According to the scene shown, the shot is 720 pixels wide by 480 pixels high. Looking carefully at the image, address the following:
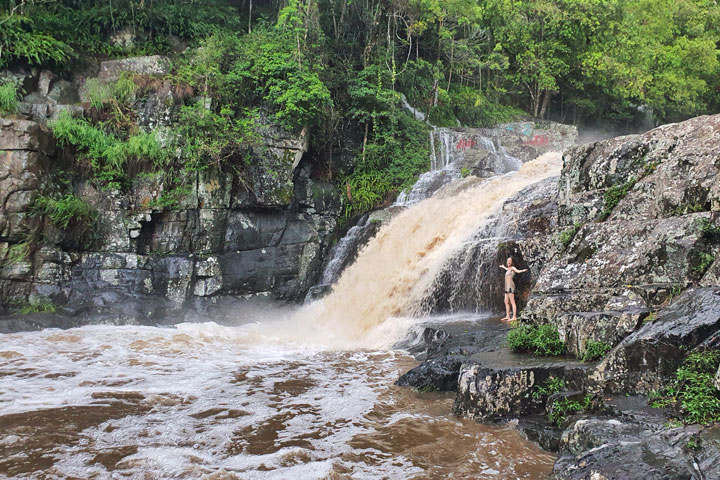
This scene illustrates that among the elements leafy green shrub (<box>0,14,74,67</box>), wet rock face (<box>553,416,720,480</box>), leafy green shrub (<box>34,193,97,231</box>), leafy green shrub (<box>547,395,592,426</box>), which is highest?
leafy green shrub (<box>0,14,74,67</box>)

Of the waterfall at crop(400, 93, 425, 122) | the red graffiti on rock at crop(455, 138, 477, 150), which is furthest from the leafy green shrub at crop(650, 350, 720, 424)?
the waterfall at crop(400, 93, 425, 122)

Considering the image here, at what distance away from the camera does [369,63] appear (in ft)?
62.8

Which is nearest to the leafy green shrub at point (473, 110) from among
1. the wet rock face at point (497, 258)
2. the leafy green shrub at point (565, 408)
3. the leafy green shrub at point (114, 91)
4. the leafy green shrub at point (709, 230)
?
the wet rock face at point (497, 258)

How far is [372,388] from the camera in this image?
675 centimetres

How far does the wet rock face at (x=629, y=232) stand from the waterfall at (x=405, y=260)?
316cm

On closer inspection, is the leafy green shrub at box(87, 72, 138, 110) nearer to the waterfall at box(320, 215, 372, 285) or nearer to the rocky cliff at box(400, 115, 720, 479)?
the waterfall at box(320, 215, 372, 285)

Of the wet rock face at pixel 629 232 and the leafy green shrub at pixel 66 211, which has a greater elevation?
the leafy green shrub at pixel 66 211

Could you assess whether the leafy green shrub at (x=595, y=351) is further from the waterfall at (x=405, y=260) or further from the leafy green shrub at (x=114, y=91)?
the leafy green shrub at (x=114, y=91)

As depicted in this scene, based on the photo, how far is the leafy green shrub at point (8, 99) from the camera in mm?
12625

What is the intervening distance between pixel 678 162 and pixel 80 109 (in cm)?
1501

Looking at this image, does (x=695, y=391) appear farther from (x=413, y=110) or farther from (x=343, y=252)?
(x=413, y=110)

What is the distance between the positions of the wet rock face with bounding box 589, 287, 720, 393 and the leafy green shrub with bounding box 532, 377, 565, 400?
357mm

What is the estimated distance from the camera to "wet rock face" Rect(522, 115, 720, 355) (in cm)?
608

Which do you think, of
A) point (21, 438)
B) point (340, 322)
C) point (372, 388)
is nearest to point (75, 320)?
point (340, 322)
